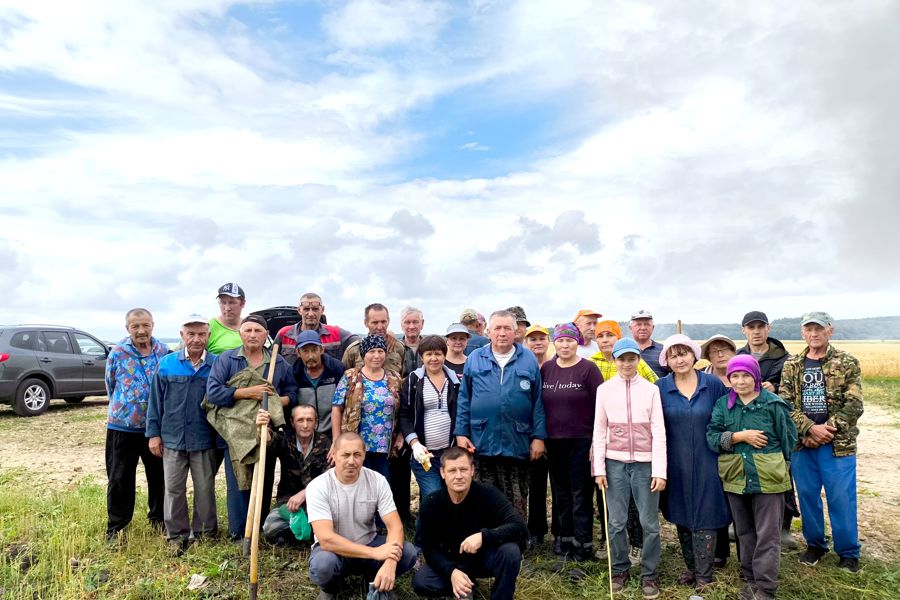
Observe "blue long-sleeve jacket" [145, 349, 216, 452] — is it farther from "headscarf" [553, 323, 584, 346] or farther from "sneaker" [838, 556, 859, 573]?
"sneaker" [838, 556, 859, 573]

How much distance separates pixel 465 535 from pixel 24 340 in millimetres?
12457

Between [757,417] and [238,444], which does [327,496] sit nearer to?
[238,444]

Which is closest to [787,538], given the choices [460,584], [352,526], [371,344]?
[460,584]

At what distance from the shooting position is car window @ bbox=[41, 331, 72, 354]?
13393 millimetres

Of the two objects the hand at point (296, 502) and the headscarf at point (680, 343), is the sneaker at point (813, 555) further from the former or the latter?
the hand at point (296, 502)

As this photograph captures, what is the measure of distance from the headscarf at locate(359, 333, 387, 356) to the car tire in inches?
435

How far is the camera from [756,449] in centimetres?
452

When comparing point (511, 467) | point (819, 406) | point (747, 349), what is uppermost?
point (747, 349)

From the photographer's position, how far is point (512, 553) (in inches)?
168

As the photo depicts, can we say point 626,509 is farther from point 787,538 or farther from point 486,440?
point 787,538

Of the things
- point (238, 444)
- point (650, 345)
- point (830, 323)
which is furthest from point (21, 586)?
point (830, 323)

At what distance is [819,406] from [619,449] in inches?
74.8

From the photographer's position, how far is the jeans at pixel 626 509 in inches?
184

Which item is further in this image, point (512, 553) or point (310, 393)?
point (310, 393)
